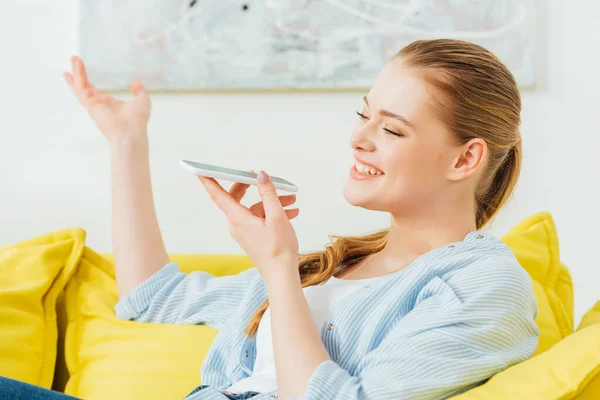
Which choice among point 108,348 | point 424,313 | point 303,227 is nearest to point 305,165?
point 303,227

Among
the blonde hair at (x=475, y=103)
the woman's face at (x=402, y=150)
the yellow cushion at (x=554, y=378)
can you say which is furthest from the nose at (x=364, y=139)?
the yellow cushion at (x=554, y=378)

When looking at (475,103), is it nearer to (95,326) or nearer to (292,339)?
(292,339)

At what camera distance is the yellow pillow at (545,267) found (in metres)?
1.47

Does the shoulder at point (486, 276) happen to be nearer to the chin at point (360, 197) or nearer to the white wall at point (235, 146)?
the chin at point (360, 197)

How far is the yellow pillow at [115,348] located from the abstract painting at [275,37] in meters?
0.68

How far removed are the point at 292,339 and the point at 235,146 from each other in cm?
116

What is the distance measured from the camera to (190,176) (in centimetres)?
214

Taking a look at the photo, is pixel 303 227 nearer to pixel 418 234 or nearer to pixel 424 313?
pixel 418 234

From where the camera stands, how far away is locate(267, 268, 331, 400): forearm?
3.29 ft

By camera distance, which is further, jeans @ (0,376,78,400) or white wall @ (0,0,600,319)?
white wall @ (0,0,600,319)

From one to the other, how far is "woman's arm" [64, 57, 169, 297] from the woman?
2.6 inches

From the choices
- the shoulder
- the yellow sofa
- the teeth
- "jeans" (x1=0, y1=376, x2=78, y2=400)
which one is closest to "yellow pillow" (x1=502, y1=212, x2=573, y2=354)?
the yellow sofa

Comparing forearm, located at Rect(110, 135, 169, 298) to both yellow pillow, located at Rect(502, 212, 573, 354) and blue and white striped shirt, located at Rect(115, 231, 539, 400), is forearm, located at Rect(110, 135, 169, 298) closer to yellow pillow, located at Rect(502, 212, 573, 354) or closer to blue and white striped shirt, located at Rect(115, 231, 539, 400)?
blue and white striped shirt, located at Rect(115, 231, 539, 400)

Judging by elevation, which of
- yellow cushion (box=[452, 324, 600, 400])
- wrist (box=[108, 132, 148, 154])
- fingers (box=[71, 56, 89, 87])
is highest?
fingers (box=[71, 56, 89, 87])
